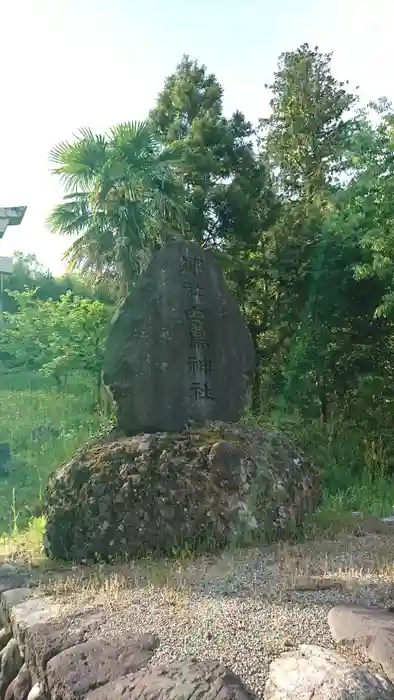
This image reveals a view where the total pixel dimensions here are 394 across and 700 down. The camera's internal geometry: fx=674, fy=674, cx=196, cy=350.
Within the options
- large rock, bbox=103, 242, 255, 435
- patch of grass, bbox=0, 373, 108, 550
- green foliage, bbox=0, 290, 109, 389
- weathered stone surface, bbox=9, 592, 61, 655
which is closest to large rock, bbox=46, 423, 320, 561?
large rock, bbox=103, 242, 255, 435

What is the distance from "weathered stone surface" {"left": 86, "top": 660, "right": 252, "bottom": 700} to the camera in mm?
2064

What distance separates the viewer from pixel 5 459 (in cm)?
939

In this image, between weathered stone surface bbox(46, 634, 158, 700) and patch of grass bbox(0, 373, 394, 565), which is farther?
patch of grass bbox(0, 373, 394, 565)

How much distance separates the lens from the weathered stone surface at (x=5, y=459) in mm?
9125

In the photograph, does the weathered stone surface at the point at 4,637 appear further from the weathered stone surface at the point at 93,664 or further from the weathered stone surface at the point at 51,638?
the weathered stone surface at the point at 93,664

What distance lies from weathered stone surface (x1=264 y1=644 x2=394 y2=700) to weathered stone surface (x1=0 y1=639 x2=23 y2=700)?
1.41 m

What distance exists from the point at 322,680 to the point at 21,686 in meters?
1.50

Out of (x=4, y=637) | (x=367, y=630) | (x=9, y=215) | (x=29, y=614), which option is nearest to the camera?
(x=367, y=630)

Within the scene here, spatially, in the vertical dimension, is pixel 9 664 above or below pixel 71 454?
below

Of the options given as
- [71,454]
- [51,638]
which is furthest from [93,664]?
[71,454]

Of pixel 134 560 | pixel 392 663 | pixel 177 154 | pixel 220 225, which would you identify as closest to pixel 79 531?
pixel 134 560

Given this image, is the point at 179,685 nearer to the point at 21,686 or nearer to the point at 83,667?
the point at 83,667

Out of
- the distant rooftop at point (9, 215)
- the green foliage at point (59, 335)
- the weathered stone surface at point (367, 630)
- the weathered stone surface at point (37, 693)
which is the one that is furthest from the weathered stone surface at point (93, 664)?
the distant rooftop at point (9, 215)

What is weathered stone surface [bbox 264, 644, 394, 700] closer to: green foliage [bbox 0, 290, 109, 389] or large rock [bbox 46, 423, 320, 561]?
large rock [bbox 46, 423, 320, 561]
